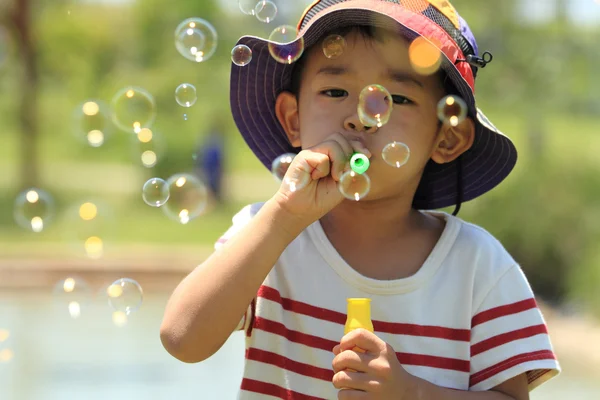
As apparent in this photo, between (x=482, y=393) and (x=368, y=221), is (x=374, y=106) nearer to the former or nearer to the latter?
(x=368, y=221)

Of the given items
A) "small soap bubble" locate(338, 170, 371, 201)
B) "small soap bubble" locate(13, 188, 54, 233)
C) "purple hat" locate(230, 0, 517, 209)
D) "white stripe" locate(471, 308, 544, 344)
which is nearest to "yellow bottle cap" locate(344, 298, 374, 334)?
"small soap bubble" locate(338, 170, 371, 201)

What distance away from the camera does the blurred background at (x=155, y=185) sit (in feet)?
12.9

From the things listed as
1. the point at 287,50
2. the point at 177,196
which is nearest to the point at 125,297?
the point at 177,196

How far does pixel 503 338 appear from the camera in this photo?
6.42 ft

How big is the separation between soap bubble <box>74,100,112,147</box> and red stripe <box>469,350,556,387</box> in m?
1.25

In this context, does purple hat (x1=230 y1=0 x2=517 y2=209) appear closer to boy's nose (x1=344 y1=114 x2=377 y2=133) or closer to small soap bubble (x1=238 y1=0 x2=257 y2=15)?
boy's nose (x1=344 y1=114 x2=377 y2=133)

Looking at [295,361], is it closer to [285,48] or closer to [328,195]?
[328,195]

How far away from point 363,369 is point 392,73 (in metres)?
0.59

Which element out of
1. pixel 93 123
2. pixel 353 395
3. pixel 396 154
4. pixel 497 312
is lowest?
pixel 353 395

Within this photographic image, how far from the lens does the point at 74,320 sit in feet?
23.6

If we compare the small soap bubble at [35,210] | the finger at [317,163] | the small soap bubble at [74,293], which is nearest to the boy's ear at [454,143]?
the finger at [317,163]

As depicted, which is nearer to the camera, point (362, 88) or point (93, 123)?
point (362, 88)

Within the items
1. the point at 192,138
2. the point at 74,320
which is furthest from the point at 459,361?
the point at 192,138

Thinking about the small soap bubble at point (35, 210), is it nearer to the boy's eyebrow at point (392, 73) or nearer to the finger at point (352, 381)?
the boy's eyebrow at point (392, 73)
